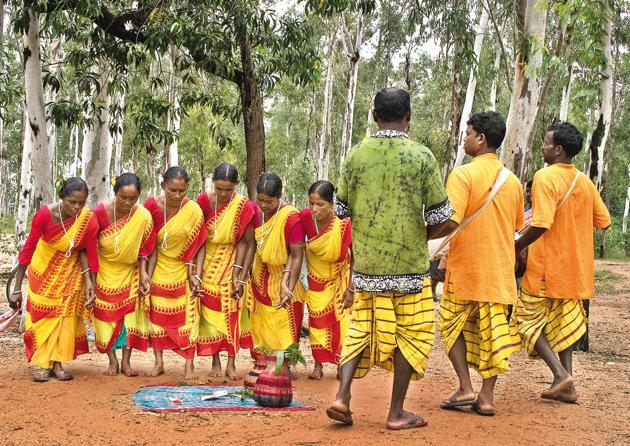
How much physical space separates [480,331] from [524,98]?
4942mm

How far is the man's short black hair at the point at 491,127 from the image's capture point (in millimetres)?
4801

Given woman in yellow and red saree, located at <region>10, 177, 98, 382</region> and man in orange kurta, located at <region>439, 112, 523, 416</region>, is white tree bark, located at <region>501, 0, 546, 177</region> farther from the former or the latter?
woman in yellow and red saree, located at <region>10, 177, 98, 382</region>

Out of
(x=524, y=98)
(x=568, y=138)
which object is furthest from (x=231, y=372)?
(x=524, y=98)

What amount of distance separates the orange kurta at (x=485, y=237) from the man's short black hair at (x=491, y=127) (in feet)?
0.35

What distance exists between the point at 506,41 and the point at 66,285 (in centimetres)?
2483

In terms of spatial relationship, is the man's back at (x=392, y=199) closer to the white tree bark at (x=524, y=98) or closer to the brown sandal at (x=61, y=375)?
the brown sandal at (x=61, y=375)

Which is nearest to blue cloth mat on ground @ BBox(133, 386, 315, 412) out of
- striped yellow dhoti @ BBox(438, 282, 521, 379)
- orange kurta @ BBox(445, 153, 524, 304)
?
striped yellow dhoti @ BBox(438, 282, 521, 379)

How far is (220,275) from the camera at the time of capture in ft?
19.8

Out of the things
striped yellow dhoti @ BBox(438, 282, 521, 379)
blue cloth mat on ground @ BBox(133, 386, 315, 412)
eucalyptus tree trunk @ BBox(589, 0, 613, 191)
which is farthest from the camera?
eucalyptus tree trunk @ BBox(589, 0, 613, 191)

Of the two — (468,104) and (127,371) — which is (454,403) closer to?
(127,371)

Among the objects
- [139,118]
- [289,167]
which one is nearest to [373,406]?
[139,118]

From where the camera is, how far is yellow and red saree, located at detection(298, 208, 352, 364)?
5977mm

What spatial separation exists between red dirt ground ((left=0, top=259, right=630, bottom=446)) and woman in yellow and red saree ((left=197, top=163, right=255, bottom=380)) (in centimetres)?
34

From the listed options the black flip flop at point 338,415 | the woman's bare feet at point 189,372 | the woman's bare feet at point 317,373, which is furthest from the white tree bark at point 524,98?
the black flip flop at point 338,415
